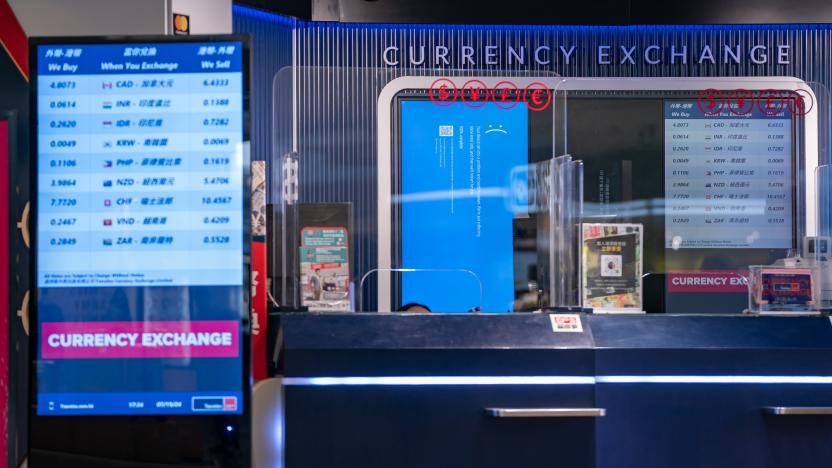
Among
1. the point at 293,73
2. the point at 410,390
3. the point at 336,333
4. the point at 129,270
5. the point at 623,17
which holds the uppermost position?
the point at 623,17

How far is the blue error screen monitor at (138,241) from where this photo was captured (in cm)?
180

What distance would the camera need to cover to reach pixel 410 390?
8.36 feet

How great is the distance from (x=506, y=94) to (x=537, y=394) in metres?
1.99

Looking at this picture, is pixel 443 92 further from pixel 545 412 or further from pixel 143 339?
pixel 143 339

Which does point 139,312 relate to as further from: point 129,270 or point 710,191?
point 710,191

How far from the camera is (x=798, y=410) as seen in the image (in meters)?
2.60

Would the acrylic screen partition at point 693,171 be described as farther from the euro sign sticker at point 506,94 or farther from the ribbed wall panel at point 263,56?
the ribbed wall panel at point 263,56

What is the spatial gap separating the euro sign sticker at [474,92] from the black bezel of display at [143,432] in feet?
8.22

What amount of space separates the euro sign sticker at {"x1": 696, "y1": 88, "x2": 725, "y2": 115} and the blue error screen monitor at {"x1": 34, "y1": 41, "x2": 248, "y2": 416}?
4097mm

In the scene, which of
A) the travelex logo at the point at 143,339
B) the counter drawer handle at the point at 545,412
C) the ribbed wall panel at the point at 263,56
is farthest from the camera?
the ribbed wall panel at the point at 263,56

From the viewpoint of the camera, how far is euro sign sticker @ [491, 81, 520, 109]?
4156 mm

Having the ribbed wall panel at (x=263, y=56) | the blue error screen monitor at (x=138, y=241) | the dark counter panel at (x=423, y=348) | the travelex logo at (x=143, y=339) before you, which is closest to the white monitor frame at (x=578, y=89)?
the ribbed wall panel at (x=263, y=56)

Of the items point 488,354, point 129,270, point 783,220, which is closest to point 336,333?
point 488,354

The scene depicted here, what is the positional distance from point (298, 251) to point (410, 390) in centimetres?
64
